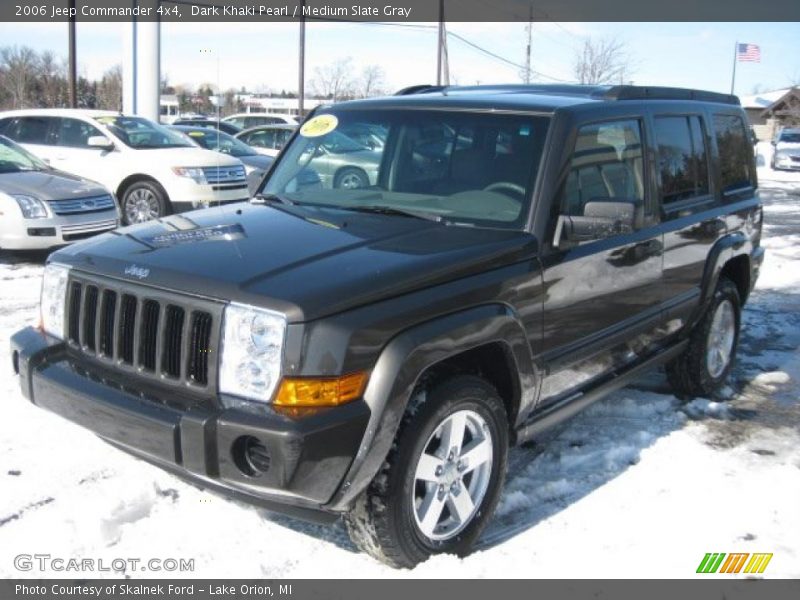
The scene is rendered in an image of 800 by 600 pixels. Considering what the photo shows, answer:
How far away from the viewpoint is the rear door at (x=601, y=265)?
373 cm

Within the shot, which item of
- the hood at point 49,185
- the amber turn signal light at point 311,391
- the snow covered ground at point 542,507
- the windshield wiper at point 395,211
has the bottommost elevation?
the snow covered ground at point 542,507

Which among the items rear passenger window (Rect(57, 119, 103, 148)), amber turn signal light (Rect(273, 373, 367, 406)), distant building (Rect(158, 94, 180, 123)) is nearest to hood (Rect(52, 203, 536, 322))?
amber turn signal light (Rect(273, 373, 367, 406))

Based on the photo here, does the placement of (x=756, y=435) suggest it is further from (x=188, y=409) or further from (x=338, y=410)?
(x=188, y=409)

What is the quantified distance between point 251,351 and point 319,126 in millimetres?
2217

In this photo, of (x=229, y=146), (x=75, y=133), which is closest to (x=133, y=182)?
(x=75, y=133)

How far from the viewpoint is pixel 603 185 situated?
163 inches

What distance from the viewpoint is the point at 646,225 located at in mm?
4449

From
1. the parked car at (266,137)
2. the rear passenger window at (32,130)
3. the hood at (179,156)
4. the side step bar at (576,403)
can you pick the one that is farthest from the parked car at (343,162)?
the parked car at (266,137)

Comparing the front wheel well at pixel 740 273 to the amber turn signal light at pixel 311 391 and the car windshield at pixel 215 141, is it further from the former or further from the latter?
the car windshield at pixel 215 141

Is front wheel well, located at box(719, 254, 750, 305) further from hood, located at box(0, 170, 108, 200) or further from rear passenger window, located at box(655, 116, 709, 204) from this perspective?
hood, located at box(0, 170, 108, 200)

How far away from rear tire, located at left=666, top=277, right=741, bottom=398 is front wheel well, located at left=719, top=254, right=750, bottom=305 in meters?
0.09

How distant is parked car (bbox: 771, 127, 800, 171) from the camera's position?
99.7ft

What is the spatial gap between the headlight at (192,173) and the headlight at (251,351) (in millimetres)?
9227

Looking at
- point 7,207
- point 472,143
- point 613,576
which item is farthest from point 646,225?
point 7,207
